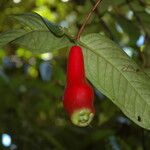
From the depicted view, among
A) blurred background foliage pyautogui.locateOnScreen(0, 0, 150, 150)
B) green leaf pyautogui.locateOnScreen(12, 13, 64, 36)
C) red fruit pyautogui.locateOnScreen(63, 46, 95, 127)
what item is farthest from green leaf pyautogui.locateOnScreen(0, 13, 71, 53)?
blurred background foliage pyautogui.locateOnScreen(0, 0, 150, 150)

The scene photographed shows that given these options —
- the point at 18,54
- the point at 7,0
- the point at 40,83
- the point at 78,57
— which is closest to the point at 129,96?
the point at 78,57

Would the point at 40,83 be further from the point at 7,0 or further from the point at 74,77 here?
the point at 74,77

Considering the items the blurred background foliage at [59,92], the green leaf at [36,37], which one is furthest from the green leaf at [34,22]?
the blurred background foliage at [59,92]

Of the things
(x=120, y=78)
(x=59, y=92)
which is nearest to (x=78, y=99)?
(x=120, y=78)

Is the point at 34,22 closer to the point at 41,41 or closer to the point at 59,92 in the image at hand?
the point at 41,41

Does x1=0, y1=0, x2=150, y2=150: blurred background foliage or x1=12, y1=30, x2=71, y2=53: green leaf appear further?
x1=0, y1=0, x2=150, y2=150: blurred background foliage

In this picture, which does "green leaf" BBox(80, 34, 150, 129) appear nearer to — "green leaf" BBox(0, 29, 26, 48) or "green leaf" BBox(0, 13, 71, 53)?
"green leaf" BBox(0, 13, 71, 53)
